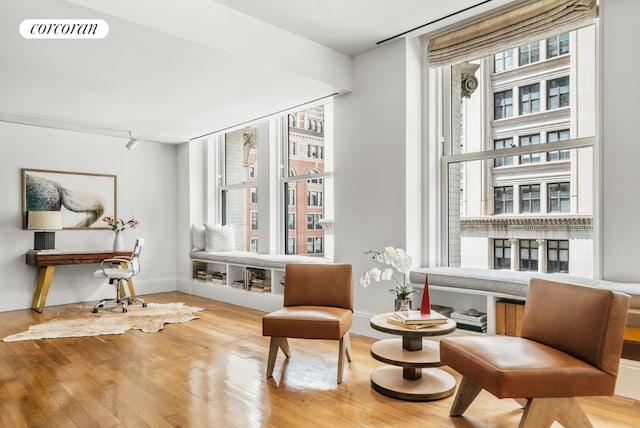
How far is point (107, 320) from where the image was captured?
4.80 metres

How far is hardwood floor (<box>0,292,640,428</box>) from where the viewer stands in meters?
2.35

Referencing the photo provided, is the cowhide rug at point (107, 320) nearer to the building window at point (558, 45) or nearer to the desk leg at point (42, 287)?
the desk leg at point (42, 287)

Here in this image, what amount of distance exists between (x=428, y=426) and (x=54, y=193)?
18.2 ft

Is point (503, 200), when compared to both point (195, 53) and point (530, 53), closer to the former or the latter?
point (530, 53)

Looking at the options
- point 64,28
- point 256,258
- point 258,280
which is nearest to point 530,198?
point 256,258

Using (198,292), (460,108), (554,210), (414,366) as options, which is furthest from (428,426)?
(198,292)

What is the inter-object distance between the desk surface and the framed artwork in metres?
0.49

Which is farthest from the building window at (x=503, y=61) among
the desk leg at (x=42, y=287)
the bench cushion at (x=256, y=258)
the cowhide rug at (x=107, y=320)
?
the desk leg at (x=42, y=287)

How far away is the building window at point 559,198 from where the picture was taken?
132 inches

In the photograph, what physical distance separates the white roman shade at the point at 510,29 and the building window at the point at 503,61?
20 cm

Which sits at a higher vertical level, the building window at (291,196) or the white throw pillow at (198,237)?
the building window at (291,196)

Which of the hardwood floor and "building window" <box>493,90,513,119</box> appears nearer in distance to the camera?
the hardwood floor

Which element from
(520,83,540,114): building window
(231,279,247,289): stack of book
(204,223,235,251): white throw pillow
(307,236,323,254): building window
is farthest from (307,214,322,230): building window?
(520,83,540,114): building window

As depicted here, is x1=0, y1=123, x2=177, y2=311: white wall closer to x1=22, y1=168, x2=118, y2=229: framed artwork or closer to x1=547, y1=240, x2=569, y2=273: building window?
x1=22, y1=168, x2=118, y2=229: framed artwork
